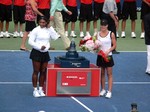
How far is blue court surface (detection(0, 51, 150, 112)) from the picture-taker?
10742 mm

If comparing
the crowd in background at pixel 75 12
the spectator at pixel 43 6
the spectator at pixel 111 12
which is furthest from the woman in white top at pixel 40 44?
the crowd in background at pixel 75 12

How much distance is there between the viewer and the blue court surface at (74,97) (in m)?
10.7

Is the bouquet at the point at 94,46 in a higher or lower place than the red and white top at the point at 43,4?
lower

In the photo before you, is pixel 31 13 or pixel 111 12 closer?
pixel 111 12

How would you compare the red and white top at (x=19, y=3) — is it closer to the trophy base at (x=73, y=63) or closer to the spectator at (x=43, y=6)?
the spectator at (x=43, y=6)

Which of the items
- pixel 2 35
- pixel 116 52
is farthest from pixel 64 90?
pixel 2 35

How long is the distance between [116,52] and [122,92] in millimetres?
4704

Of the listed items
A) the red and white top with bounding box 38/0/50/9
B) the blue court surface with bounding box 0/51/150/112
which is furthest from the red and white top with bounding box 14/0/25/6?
the blue court surface with bounding box 0/51/150/112

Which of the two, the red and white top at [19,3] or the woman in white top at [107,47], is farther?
the red and white top at [19,3]

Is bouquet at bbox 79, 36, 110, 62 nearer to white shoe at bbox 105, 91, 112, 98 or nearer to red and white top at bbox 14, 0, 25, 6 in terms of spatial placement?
white shoe at bbox 105, 91, 112, 98

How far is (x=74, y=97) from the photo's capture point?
38.3 ft

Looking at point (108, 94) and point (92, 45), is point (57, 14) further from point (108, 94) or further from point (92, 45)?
point (108, 94)

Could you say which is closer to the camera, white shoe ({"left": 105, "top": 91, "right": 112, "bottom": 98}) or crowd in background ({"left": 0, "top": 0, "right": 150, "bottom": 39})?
white shoe ({"left": 105, "top": 91, "right": 112, "bottom": 98})

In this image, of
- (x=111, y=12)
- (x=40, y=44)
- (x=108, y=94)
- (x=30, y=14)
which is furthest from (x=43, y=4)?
(x=108, y=94)
